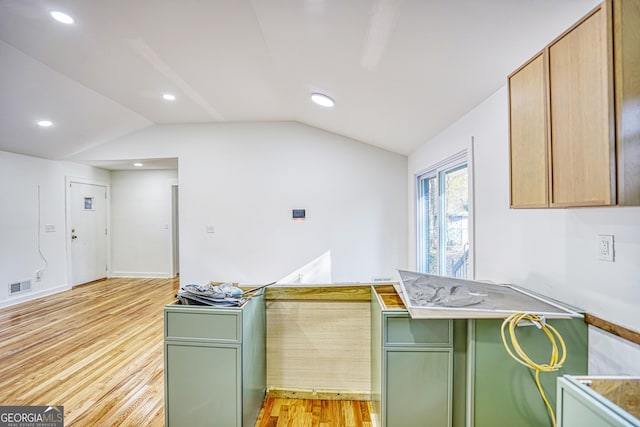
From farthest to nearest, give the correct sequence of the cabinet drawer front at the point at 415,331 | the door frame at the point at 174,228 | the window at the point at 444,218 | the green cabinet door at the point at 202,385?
1. the door frame at the point at 174,228
2. the window at the point at 444,218
3. the green cabinet door at the point at 202,385
4. the cabinet drawer front at the point at 415,331

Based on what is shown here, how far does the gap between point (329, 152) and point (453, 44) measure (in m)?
2.65

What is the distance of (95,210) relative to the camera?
18.7 ft

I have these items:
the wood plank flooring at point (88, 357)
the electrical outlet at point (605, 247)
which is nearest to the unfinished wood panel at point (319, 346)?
the wood plank flooring at point (88, 357)

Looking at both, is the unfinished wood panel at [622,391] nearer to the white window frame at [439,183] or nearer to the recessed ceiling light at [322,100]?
the white window frame at [439,183]

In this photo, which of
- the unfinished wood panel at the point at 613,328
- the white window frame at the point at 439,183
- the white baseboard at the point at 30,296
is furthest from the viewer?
the white baseboard at the point at 30,296

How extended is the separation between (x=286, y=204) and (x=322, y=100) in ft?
5.34

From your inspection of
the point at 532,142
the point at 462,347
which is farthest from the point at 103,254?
the point at 532,142

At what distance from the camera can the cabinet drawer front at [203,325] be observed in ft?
5.22

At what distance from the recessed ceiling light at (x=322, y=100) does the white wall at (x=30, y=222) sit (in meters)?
4.58

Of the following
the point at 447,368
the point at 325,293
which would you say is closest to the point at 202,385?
the point at 325,293

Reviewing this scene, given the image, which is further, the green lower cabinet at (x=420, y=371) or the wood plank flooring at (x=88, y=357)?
the wood plank flooring at (x=88, y=357)

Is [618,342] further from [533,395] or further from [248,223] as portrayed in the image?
[248,223]
